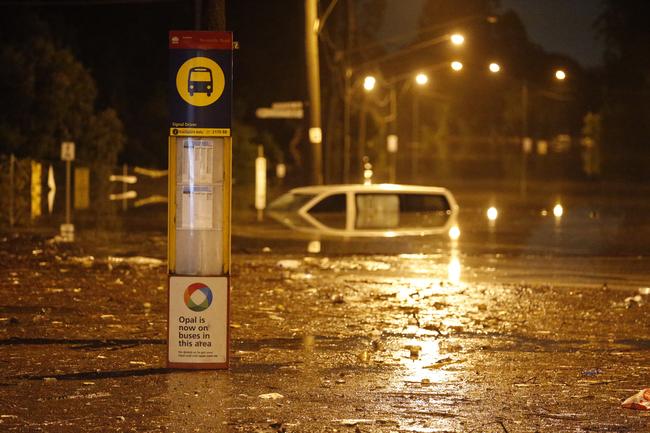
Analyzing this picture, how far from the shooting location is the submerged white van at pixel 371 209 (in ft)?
91.8

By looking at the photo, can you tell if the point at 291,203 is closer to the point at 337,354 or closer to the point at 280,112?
the point at 280,112

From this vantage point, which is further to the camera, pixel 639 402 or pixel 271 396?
pixel 271 396

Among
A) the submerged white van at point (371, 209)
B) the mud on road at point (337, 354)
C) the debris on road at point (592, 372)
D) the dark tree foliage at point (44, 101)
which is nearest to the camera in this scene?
the mud on road at point (337, 354)

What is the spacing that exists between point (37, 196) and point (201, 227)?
83.9ft

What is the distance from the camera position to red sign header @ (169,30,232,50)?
981cm

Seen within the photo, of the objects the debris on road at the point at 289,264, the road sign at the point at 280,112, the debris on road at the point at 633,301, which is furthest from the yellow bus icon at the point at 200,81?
the road sign at the point at 280,112

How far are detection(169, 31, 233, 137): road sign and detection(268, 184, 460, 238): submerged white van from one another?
17132 mm

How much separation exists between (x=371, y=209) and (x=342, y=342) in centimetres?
1805

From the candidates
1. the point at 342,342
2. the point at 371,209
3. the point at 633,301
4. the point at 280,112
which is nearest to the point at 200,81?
the point at 342,342

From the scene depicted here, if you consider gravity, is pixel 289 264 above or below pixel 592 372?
above

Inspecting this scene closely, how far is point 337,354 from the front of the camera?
1105cm

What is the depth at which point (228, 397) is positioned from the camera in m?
9.12

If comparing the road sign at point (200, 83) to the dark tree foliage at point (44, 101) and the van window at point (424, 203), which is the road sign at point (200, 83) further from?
the dark tree foliage at point (44, 101)

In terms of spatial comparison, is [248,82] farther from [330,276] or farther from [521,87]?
[521,87]
